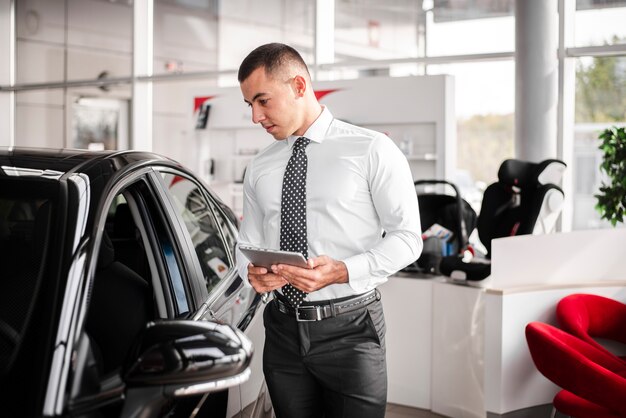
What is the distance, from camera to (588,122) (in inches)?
267

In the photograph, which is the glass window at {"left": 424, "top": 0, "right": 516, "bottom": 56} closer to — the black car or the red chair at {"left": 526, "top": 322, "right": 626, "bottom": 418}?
the red chair at {"left": 526, "top": 322, "right": 626, "bottom": 418}

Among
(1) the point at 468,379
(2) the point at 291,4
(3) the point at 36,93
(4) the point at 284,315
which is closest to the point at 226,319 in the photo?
(4) the point at 284,315

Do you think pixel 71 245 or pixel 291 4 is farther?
pixel 291 4

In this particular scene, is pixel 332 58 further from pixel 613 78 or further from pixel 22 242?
pixel 22 242

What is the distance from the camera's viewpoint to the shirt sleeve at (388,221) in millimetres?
1919

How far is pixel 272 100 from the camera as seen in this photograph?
6.44ft

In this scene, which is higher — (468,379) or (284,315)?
(284,315)

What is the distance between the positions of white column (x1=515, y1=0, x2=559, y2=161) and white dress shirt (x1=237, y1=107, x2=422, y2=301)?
15.0 feet

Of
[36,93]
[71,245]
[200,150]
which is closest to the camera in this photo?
[71,245]

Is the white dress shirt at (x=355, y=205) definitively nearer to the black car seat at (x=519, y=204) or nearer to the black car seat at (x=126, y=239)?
the black car seat at (x=126, y=239)

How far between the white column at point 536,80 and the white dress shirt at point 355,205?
4.59 meters

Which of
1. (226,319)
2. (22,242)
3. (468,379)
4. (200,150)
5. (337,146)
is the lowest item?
(468,379)

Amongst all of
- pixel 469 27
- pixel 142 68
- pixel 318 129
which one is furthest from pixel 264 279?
pixel 142 68

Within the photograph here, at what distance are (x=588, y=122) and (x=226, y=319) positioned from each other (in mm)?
5508
